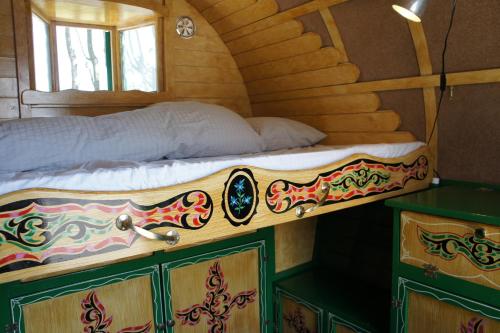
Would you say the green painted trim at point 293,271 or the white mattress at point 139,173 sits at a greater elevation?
the white mattress at point 139,173

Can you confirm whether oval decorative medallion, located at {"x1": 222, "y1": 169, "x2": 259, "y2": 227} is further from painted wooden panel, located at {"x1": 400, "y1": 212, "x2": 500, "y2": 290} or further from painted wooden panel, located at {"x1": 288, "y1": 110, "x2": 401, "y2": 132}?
painted wooden panel, located at {"x1": 288, "y1": 110, "x2": 401, "y2": 132}

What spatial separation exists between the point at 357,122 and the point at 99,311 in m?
1.59

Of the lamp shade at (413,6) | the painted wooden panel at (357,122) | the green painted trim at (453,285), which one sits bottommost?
the green painted trim at (453,285)

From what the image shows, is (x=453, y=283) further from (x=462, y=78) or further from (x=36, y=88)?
(x=36, y=88)

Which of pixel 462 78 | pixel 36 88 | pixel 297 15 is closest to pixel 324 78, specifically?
pixel 297 15

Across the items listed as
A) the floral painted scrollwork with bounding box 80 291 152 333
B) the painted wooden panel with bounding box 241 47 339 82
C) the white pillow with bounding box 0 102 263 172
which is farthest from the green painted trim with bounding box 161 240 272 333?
the painted wooden panel with bounding box 241 47 339 82

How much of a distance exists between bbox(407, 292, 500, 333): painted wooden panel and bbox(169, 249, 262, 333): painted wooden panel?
88 centimetres

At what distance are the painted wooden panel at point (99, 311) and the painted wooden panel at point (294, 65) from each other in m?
1.43

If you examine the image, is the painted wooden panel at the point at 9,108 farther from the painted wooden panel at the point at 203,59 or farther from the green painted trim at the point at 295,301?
the green painted trim at the point at 295,301

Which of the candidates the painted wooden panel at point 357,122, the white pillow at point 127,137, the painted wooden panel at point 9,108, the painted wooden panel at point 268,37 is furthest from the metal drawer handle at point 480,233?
the painted wooden panel at point 9,108

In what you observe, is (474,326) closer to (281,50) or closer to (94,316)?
(94,316)

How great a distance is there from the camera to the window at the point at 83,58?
2.08 meters

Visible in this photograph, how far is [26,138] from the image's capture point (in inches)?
46.8

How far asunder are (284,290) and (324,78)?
1243 millimetres
